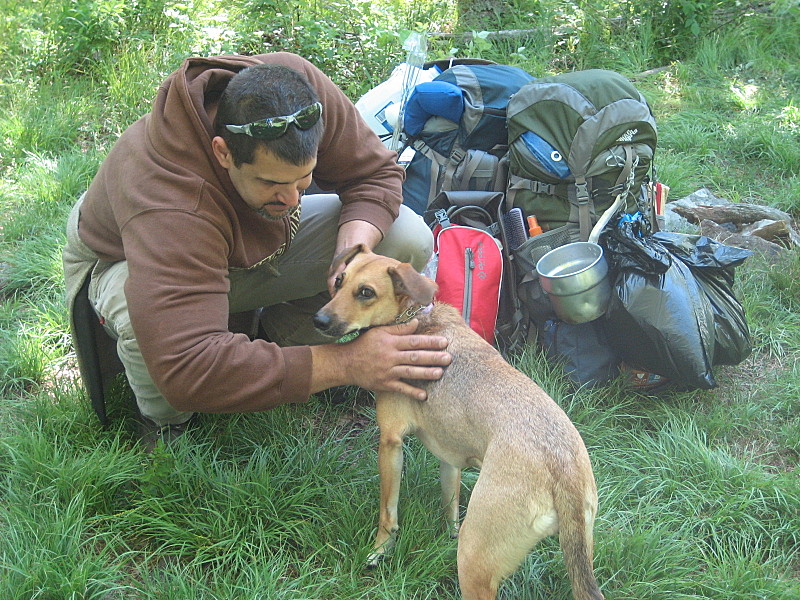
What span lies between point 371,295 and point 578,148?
1813 mm

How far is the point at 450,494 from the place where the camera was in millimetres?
3156

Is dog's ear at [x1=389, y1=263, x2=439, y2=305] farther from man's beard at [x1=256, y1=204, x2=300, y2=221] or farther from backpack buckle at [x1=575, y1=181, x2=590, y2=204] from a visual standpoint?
backpack buckle at [x1=575, y1=181, x2=590, y2=204]

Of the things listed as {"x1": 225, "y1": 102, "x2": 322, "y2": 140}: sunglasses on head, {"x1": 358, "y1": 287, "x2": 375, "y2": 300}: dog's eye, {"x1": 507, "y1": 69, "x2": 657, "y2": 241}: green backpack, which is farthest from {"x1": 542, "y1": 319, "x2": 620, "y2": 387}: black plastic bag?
{"x1": 225, "y1": 102, "x2": 322, "y2": 140}: sunglasses on head

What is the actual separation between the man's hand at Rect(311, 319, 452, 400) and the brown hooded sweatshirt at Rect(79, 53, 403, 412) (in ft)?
0.29

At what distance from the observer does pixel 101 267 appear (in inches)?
129

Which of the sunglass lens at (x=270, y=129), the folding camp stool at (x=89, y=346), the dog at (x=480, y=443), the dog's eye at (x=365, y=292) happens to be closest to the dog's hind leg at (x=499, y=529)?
the dog at (x=480, y=443)

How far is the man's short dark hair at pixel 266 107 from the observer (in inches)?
106

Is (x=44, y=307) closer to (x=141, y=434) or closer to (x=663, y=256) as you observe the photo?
(x=141, y=434)

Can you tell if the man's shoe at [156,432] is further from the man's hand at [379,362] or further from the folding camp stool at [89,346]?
the man's hand at [379,362]

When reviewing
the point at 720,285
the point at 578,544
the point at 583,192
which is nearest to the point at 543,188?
the point at 583,192

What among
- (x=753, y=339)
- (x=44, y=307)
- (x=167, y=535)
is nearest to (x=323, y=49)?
(x=44, y=307)

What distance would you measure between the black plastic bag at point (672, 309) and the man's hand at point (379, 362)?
1.38 metres

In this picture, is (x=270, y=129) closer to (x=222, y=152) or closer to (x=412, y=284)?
(x=222, y=152)

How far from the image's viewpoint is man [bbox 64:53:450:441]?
8.73 feet
